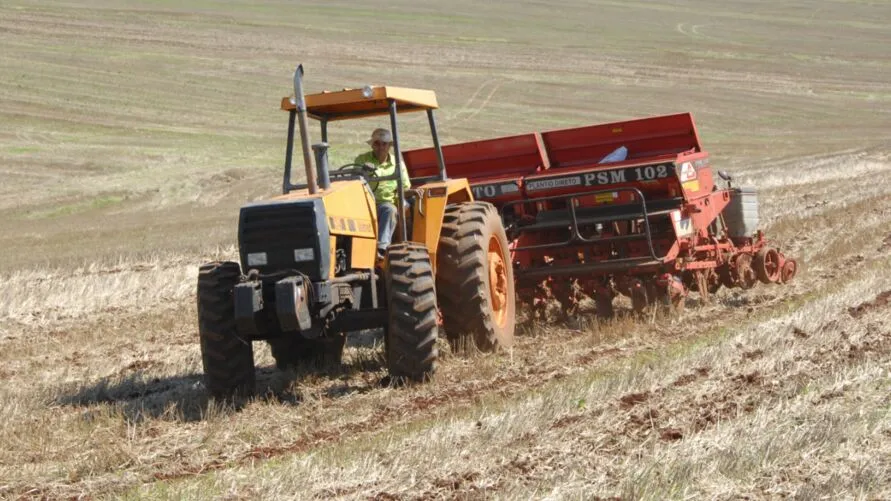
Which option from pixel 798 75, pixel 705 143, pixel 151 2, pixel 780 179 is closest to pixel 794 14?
pixel 798 75

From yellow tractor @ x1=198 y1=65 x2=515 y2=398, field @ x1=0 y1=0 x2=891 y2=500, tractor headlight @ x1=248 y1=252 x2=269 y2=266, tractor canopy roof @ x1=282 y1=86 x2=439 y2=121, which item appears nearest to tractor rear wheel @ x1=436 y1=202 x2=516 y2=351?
yellow tractor @ x1=198 y1=65 x2=515 y2=398

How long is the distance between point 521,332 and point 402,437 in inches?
164

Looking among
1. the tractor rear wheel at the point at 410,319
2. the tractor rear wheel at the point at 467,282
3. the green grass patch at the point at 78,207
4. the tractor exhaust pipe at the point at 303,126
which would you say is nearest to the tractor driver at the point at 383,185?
the tractor rear wheel at the point at 467,282

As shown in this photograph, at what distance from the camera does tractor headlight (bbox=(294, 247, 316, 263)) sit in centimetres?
741

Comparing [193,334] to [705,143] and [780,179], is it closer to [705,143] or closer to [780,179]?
[780,179]

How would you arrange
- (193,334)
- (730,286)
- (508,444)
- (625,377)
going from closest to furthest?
(508,444)
(625,377)
(193,334)
(730,286)

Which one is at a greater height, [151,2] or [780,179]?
[151,2]

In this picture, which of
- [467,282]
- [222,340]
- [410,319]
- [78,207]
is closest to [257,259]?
[222,340]

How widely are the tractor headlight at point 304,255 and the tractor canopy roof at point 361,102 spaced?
1.17m

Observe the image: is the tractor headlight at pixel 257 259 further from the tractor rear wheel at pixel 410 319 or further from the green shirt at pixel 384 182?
the green shirt at pixel 384 182

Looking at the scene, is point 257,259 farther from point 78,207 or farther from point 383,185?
point 78,207

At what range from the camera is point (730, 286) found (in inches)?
448

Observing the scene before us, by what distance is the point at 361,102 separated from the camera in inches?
327

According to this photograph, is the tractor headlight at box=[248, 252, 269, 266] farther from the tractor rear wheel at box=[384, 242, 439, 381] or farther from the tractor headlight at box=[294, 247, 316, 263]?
the tractor rear wheel at box=[384, 242, 439, 381]
